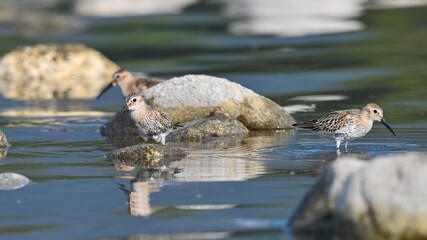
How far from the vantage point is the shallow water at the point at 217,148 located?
352 inches

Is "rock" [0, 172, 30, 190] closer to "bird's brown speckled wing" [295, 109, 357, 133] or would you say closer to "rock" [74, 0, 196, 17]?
"bird's brown speckled wing" [295, 109, 357, 133]

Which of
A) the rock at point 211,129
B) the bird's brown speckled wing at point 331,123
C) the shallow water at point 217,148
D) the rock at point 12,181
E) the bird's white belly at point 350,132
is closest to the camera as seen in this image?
the shallow water at point 217,148

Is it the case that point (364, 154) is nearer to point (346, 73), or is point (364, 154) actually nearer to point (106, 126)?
point (106, 126)

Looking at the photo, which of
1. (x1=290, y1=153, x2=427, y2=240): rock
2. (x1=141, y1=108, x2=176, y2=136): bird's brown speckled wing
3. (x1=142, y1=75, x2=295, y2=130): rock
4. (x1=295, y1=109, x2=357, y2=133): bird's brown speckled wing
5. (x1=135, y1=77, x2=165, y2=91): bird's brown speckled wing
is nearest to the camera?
(x1=290, y1=153, x2=427, y2=240): rock

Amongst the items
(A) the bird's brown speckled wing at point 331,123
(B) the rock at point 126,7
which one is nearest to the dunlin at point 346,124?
(A) the bird's brown speckled wing at point 331,123

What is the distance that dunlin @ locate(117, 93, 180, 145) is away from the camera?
46.6 feet

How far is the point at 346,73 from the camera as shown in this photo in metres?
22.3

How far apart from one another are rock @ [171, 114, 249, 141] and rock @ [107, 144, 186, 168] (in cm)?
186

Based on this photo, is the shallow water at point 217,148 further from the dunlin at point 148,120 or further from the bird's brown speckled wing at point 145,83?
the bird's brown speckled wing at point 145,83

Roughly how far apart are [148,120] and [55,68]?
12.4 m

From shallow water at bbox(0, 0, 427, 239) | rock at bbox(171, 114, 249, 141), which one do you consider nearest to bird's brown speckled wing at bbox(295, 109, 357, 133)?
shallow water at bbox(0, 0, 427, 239)

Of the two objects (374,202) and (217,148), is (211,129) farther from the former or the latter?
(374,202)

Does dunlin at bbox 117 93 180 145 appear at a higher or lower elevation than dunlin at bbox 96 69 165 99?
lower

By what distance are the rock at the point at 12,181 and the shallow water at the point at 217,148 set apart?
22 centimetres
